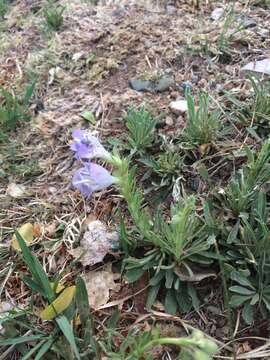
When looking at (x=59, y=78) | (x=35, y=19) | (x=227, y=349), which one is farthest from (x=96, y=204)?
(x=35, y=19)

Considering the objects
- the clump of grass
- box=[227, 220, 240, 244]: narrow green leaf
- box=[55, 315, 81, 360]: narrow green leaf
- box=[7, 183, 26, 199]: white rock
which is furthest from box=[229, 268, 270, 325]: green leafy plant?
the clump of grass

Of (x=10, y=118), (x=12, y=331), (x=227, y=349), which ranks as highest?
(x=10, y=118)

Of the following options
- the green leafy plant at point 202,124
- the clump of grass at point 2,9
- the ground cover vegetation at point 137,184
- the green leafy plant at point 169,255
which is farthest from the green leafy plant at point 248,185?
the clump of grass at point 2,9

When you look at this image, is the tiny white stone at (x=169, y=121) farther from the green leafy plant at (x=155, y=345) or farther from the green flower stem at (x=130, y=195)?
the green leafy plant at (x=155, y=345)

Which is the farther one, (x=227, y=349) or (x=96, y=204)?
(x=96, y=204)

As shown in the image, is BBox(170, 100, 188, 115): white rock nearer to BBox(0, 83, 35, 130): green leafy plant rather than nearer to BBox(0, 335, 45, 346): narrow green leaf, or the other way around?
BBox(0, 83, 35, 130): green leafy plant

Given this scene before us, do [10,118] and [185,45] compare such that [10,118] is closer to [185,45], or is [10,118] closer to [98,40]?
[98,40]

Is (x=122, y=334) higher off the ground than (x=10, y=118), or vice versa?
(x=10, y=118)
